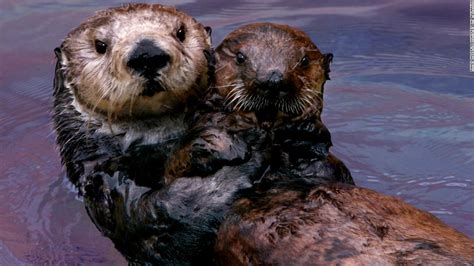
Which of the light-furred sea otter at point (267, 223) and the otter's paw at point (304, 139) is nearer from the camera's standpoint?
the light-furred sea otter at point (267, 223)

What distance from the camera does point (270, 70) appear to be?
4.48 meters

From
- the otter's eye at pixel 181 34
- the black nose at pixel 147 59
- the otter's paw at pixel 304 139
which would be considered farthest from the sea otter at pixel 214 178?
the otter's eye at pixel 181 34

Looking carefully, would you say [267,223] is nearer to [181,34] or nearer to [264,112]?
[264,112]

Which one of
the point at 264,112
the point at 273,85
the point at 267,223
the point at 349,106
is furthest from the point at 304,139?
the point at 349,106

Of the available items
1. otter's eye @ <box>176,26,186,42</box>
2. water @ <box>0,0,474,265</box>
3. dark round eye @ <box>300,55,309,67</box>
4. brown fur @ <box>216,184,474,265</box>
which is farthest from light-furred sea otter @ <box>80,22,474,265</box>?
water @ <box>0,0,474,265</box>

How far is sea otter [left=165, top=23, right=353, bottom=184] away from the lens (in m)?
4.50

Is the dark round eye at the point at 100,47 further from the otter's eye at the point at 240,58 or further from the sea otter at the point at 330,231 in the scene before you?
the sea otter at the point at 330,231

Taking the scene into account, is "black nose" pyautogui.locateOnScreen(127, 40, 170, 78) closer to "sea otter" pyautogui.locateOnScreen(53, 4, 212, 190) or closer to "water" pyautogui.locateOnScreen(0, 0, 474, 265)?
"sea otter" pyautogui.locateOnScreen(53, 4, 212, 190)

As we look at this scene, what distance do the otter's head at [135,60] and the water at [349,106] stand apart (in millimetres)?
957

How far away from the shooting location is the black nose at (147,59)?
185 inches

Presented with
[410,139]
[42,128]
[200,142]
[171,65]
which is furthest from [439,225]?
[42,128]

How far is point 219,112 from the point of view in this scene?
4727mm

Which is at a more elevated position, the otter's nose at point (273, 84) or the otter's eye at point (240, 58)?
the otter's eye at point (240, 58)

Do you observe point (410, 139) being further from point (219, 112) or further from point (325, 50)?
point (219, 112)
